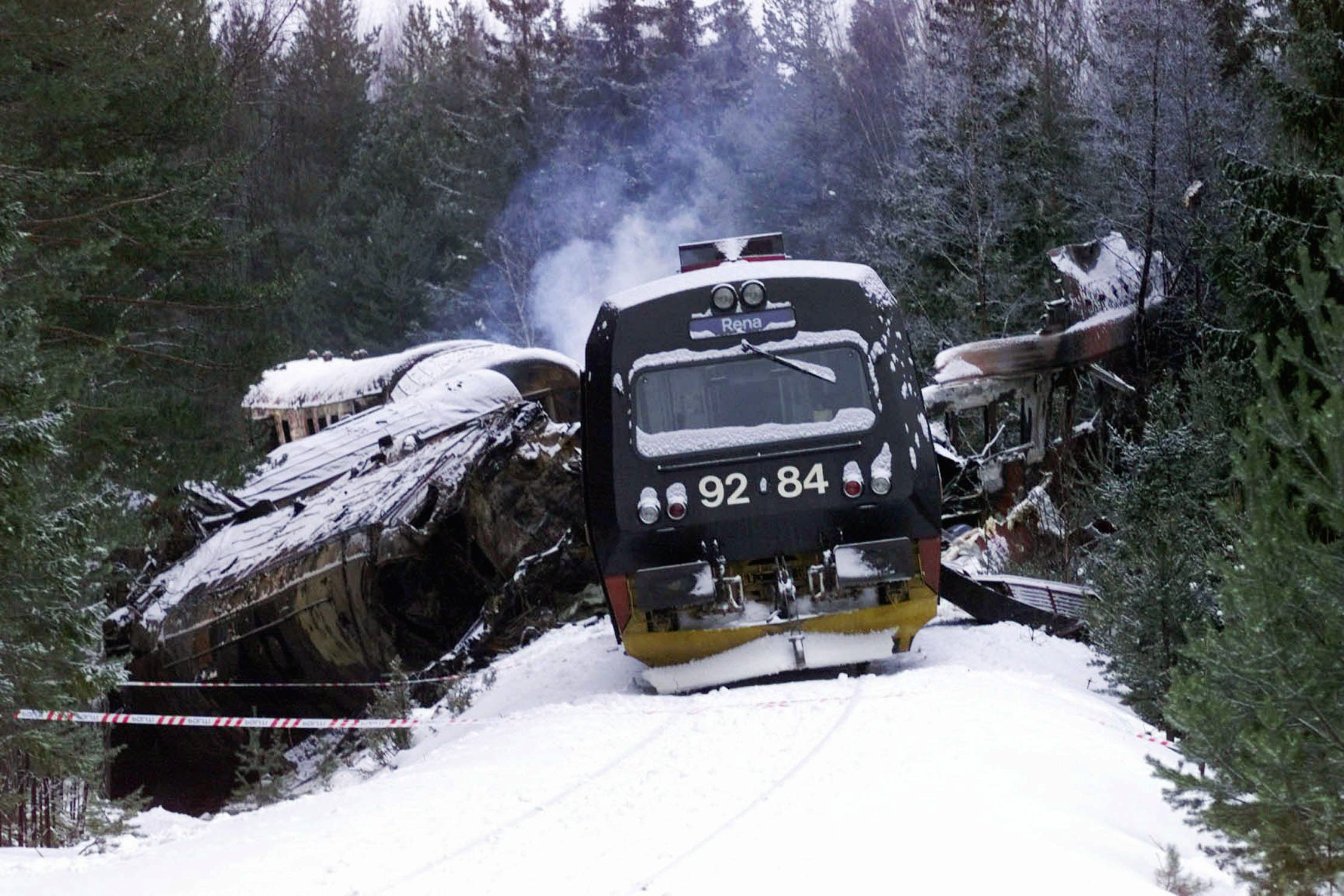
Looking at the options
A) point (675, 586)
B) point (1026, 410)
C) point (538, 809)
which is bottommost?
point (538, 809)

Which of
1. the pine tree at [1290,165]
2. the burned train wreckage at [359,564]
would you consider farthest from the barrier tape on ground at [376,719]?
the pine tree at [1290,165]

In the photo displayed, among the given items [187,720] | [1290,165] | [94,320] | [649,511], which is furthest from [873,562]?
[94,320]

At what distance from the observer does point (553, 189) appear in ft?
162

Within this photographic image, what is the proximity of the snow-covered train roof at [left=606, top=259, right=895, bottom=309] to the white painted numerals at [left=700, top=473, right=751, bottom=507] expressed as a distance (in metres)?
1.43

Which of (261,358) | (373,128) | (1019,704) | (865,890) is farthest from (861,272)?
(373,128)

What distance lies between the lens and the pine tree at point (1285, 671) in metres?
4.50

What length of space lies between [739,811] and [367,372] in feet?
59.7

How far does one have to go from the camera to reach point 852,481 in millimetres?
10195

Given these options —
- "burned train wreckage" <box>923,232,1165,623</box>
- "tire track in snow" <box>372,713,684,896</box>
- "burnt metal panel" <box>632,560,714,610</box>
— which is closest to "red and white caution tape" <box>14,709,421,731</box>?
"burnt metal panel" <box>632,560,714,610</box>

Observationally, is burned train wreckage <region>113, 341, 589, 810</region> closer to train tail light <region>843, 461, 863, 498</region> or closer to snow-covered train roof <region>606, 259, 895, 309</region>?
snow-covered train roof <region>606, 259, 895, 309</region>

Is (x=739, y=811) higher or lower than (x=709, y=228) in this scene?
lower

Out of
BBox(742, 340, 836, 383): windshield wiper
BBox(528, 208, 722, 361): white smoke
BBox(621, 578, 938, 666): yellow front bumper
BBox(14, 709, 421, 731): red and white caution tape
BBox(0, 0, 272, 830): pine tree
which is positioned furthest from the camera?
BBox(528, 208, 722, 361): white smoke

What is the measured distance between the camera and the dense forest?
4.87 meters

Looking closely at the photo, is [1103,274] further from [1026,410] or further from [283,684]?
[283,684]
